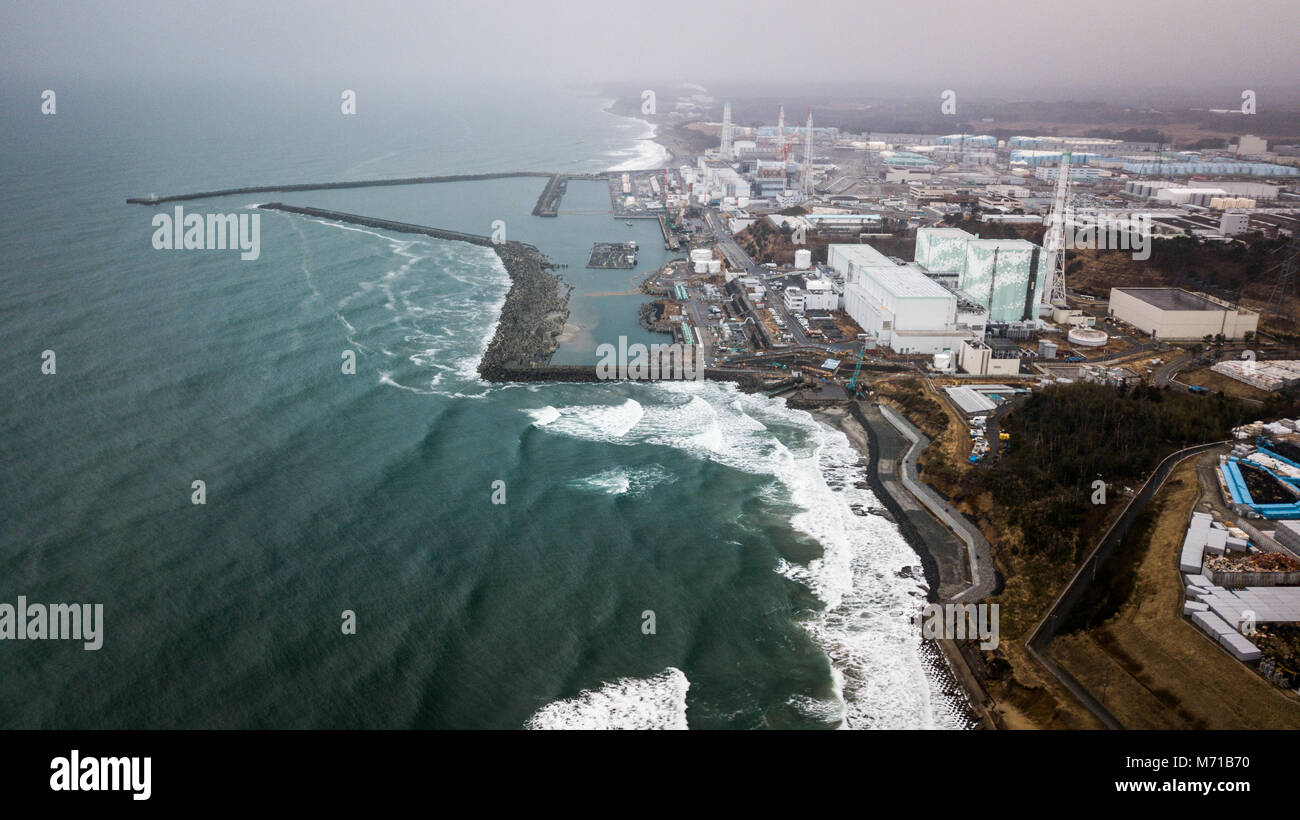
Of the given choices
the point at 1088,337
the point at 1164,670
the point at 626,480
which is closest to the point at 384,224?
the point at 626,480

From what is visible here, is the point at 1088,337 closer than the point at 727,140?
Yes

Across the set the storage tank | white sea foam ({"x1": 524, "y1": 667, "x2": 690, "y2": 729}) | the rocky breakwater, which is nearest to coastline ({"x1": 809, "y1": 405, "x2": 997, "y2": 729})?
white sea foam ({"x1": 524, "y1": 667, "x2": 690, "y2": 729})

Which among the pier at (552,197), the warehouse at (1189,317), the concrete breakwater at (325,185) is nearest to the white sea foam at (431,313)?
Answer: the concrete breakwater at (325,185)

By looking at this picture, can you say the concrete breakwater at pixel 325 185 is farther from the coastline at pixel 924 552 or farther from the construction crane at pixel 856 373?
the coastline at pixel 924 552

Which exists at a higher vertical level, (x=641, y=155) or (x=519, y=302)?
(x=641, y=155)

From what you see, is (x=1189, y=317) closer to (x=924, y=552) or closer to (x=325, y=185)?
(x=924, y=552)

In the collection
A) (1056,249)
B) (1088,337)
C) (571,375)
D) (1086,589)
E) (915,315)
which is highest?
(1056,249)

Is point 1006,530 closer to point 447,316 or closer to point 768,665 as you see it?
point 768,665

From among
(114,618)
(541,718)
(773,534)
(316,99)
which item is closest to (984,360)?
(773,534)
